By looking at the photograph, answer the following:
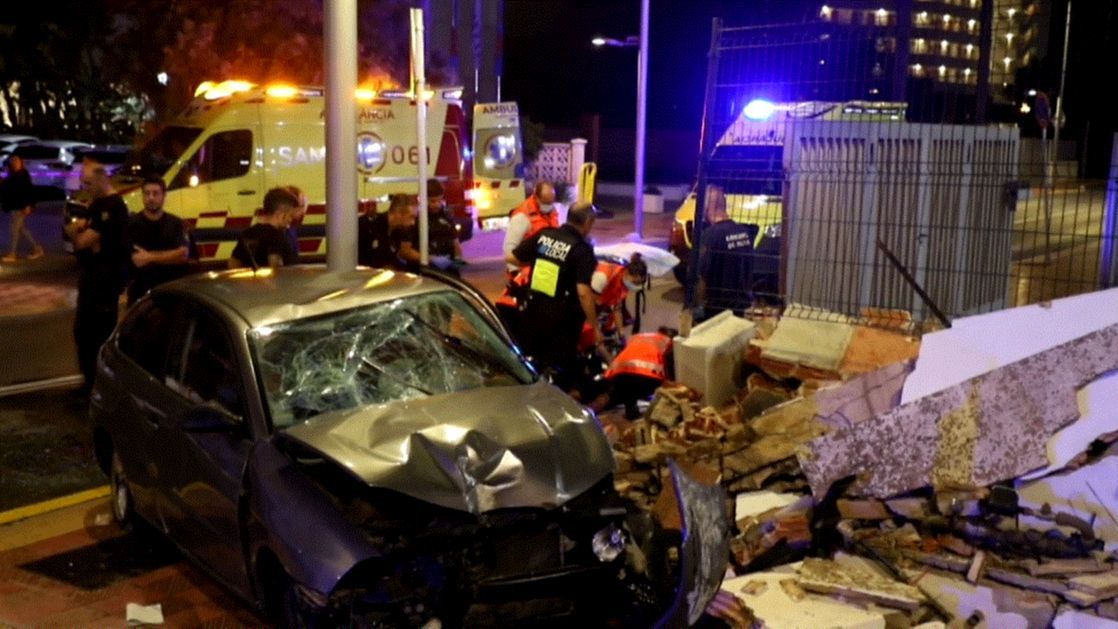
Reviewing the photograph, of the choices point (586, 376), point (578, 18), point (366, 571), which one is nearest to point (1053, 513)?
point (366, 571)

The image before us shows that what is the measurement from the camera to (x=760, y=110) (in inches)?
391

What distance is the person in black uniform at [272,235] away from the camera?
333 inches

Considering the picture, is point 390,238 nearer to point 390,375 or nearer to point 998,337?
point 390,375

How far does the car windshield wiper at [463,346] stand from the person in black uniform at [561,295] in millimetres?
2727

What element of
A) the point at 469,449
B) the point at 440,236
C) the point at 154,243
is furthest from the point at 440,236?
the point at 469,449

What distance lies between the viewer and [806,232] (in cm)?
880

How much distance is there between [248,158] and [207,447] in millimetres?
10725

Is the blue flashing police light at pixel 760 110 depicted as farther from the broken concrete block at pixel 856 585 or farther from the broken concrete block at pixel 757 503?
the broken concrete block at pixel 856 585

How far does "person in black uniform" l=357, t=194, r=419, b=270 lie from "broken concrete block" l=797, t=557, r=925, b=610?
5.30 m

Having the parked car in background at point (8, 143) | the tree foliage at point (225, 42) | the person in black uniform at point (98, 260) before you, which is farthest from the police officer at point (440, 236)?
the parked car in background at point (8, 143)

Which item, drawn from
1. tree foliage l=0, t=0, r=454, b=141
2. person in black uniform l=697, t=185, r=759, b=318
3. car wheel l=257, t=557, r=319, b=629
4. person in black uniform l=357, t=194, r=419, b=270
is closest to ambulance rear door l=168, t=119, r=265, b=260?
tree foliage l=0, t=0, r=454, b=141

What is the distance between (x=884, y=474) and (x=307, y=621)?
3080 millimetres

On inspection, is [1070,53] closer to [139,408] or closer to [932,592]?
[932,592]

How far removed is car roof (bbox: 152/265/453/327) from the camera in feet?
18.2
